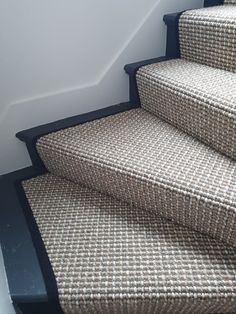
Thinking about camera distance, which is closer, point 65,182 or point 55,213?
point 55,213

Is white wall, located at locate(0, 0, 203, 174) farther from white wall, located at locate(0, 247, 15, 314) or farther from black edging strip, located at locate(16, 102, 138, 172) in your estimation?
white wall, located at locate(0, 247, 15, 314)

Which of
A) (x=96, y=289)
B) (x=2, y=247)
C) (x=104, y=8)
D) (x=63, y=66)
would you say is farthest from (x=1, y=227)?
(x=104, y=8)

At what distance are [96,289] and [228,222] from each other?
0.40 m

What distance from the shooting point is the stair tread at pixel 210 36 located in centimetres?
115

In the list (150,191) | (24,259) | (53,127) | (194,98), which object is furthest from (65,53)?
(24,259)

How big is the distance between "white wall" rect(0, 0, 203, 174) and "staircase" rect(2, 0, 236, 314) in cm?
8

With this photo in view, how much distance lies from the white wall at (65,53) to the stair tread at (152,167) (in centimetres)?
15

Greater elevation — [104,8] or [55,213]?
[104,8]

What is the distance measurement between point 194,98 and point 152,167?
0.95 ft

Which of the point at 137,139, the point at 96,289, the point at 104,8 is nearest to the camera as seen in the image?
the point at 96,289

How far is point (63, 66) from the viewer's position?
4.19ft

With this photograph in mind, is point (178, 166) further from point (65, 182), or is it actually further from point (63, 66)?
point (63, 66)

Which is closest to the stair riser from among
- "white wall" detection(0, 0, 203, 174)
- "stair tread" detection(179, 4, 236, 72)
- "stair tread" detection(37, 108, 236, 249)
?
"stair tread" detection(37, 108, 236, 249)

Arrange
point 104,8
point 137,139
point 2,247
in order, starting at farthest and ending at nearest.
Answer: point 104,8 < point 137,139 < point 2,247
